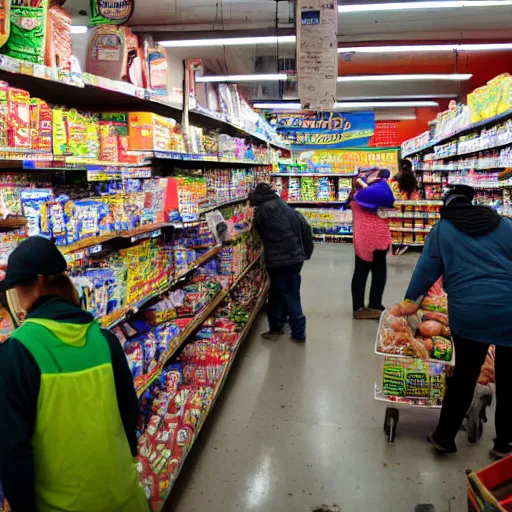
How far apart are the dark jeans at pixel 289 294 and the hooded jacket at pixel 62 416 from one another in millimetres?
3742

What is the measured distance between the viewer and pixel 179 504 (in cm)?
281

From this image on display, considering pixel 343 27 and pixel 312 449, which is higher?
pixel 343 27

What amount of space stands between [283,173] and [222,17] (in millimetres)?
6504

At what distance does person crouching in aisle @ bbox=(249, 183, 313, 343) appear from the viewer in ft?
17.4

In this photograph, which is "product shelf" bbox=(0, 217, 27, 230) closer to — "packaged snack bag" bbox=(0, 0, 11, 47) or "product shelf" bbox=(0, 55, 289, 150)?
"product shelf" bbox=(0, 55, 289, 150)

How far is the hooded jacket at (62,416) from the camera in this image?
4.67 ft

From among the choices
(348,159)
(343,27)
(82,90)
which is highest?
(343,27)

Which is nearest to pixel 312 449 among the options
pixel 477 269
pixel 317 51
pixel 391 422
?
pixel 391 422

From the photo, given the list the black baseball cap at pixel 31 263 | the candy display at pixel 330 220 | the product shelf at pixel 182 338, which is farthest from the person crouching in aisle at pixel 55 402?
the candy display at pixel 330 220

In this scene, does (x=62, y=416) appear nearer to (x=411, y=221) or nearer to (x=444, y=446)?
(x=444, y=446)

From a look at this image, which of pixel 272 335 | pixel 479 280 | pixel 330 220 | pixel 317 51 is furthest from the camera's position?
pixel 330 220

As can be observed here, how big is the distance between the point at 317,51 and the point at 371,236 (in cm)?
227

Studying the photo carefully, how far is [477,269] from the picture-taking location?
2.99m

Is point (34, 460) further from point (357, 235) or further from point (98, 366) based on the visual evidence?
point (357, 235)
